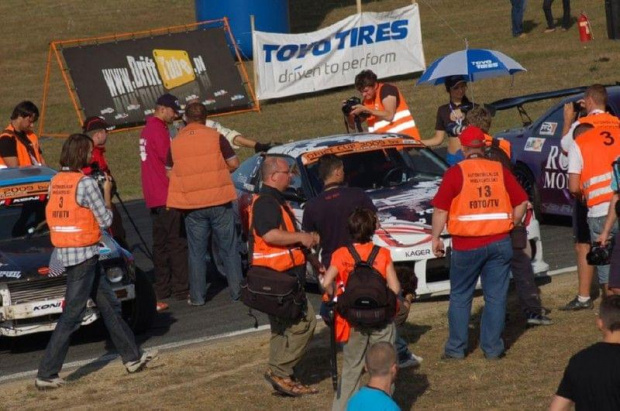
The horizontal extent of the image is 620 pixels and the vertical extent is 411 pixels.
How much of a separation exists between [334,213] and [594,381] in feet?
10.8

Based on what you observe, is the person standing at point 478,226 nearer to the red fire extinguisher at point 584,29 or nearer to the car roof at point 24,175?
the car roof at point 24,175

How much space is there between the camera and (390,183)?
41.2ft

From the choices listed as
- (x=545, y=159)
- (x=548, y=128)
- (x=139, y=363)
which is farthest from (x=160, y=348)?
(x=548, y=128)

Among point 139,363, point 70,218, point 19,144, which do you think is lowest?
point 139,363

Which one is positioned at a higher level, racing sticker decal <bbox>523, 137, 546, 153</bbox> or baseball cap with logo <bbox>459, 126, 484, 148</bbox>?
baseball cap with logo <bbox>459, 126, 484, 148</bbox>

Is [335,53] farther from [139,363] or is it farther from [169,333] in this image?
[139,363]

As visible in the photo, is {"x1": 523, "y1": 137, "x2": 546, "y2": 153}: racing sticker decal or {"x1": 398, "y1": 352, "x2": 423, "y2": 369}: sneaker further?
{"x1": 523, "y1": 137, "x2": 546, "y2": 153}: racing sticker decal

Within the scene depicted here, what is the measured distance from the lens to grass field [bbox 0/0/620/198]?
83.7 ft

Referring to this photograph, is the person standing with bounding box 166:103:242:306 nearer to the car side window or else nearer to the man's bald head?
the car side window

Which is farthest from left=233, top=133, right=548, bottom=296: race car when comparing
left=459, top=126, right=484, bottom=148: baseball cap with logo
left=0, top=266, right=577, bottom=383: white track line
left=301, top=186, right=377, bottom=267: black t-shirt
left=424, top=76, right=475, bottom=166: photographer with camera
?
left=301, top=186, right=377, bottom=267: black t-shirt

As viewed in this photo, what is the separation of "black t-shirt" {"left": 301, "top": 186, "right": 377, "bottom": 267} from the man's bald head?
8.11 feet

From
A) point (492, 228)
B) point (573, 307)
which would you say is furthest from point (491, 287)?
point (573, 307)

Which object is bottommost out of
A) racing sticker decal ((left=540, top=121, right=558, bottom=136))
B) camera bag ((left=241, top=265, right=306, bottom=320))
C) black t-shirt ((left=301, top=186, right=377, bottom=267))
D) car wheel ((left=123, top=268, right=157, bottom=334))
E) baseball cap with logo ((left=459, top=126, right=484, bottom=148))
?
car wheel ((left=123, top=268, right=157, bottom=334))

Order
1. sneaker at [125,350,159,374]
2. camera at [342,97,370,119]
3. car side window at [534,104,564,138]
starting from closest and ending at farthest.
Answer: sneaker at [125,350,159,374], camera at [342,97,370,119], car side window at [534,104,564,138]
